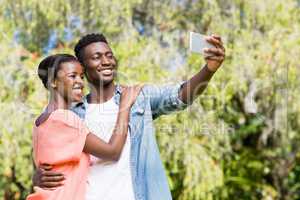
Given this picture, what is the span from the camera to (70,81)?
2150 millimetres

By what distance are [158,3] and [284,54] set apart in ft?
3.49

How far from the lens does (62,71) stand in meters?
2.17

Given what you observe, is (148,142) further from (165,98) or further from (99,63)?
(99,63)

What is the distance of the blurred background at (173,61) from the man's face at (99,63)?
2.44 m

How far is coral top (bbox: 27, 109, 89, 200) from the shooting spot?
2.03 m

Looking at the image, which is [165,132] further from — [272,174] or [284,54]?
[272,174]

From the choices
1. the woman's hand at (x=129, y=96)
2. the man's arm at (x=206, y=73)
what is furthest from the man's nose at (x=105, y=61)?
the man's arm at (x=206, y=73)

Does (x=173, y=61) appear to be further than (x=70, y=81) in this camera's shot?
Yes

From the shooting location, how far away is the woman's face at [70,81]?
2146mm

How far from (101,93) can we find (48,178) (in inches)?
13.5

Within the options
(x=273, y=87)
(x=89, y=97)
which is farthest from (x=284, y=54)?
(x=89, y=97)

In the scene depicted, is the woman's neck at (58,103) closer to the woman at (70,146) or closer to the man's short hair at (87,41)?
the woman at (70,146)

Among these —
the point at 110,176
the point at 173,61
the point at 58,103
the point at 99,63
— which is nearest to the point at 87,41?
the point at 99,63

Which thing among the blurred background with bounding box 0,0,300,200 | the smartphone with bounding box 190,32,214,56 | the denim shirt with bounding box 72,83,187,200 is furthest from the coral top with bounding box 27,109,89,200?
the blurred background with bounding box 0,0,300,200
